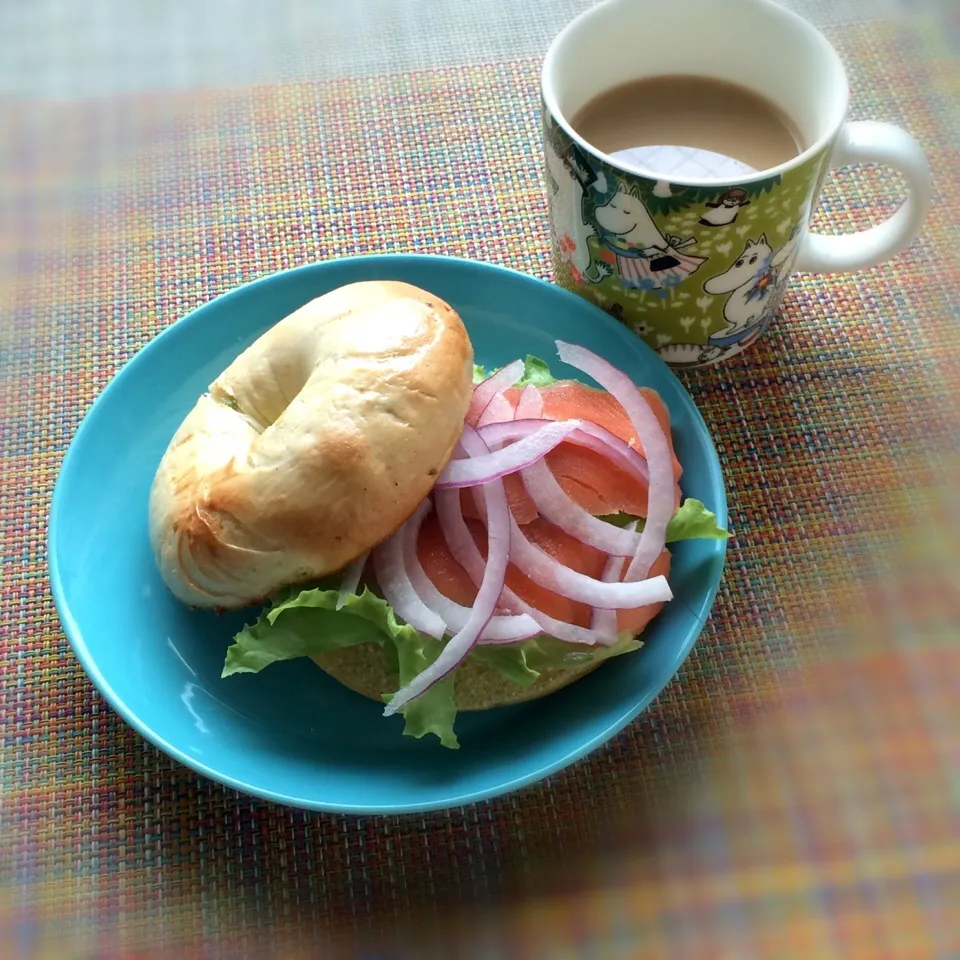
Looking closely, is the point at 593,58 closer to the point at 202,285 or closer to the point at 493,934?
the point at 202,285

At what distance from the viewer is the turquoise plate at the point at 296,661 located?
0.88 m

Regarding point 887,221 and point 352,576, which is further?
point 887,221

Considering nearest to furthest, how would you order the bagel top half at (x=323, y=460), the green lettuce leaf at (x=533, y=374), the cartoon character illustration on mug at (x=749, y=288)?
1. the bagel top half at (x=323, y=460)
2. the cartoon character illustration on mug at (x=749, y=288)
3. the green lettuce leaf at (x=533, y=374)

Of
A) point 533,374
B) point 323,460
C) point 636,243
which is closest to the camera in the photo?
point 323,460

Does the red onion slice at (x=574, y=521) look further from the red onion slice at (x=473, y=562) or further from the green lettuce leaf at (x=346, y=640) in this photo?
the green lettuce leaf at (x=346, y=640)

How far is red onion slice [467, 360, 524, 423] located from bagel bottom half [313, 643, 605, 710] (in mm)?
289

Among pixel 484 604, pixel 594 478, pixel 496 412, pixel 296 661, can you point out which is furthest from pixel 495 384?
pixel 296 661

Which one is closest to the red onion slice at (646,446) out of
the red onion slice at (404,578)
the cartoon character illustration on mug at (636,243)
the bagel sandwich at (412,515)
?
the bagel sandwich at (412,515)

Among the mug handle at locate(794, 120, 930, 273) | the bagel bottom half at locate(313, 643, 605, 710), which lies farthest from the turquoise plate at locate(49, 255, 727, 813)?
the mug handle at locate(794, 120, 930, 273)

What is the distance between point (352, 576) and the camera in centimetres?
93

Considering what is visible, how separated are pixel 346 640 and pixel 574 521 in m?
0.27

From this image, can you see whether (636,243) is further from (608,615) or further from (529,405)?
(608,615)

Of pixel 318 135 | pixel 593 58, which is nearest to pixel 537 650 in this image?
pixel 593 58

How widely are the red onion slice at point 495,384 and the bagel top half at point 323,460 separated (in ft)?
0.22
